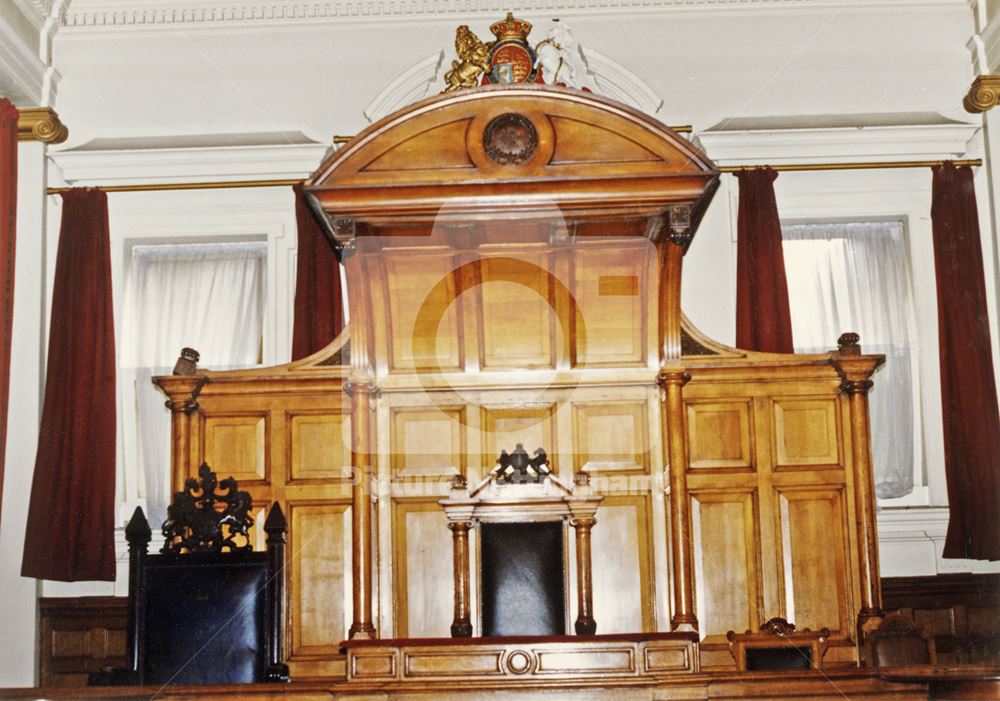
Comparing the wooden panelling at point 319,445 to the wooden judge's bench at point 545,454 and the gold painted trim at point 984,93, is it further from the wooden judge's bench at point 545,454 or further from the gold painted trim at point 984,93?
the gold painted trim at point 984,93

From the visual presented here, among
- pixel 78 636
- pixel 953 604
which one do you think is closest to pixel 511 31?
pixel 953 604

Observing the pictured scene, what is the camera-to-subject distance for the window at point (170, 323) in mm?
6941

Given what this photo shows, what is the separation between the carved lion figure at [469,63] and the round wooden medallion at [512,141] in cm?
57

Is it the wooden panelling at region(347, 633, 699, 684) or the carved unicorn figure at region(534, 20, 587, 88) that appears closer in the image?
the wooden panelling at region(347, 633, 699, 684)

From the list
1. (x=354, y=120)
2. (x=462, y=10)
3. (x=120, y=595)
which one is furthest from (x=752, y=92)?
(x=120, y=595)

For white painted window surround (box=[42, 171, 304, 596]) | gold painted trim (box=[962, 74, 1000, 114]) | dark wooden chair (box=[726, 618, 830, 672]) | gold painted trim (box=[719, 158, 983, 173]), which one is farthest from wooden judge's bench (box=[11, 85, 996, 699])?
gold painted trim (box=[962, 74, 1000, 114])

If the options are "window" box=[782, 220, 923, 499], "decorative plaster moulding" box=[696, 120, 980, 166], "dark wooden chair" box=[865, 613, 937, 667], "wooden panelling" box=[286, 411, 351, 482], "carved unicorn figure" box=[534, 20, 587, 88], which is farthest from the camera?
"decorative plaster moulding" box=[696, 120, 980, 166]

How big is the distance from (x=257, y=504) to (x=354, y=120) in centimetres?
225

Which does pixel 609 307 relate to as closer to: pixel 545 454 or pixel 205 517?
pixel 545 454

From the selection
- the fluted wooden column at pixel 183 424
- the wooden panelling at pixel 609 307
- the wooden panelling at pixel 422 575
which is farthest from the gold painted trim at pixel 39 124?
the wooden panelling at pixel 609 307

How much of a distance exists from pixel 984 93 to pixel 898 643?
3.07 m

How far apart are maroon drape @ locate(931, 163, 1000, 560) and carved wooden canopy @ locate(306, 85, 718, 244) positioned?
2340 millimetres

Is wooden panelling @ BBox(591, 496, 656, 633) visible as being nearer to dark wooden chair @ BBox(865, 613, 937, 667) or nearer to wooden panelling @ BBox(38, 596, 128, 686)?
dark wooden chair @ BBox(865, 613, 937, 667)

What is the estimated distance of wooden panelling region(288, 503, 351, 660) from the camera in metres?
5.92
